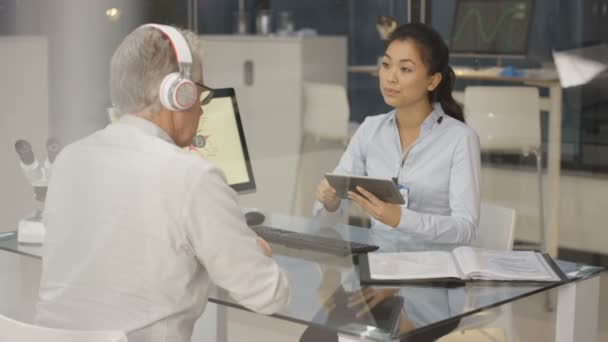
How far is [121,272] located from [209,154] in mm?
1210

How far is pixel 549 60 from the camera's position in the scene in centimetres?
456

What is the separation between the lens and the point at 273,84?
471 centimetres

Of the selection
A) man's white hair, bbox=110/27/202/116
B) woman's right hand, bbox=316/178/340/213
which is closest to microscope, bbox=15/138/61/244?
woman's right hand, bbox=316/178/340/213

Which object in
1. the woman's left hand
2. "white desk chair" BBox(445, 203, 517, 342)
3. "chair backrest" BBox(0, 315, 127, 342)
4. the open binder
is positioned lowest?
"white desk chair" BBox(445, 203, 517, 342)

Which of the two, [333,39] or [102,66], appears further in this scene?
[333,39]

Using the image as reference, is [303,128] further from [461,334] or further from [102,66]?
[461,334]

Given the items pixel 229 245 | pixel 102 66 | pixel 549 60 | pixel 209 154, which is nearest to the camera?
pixel 229 245

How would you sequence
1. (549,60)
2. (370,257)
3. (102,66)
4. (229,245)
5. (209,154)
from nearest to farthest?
(229,245), (370,257), (209,154), (102,66), (549,60)

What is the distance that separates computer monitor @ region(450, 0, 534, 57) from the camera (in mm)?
4598

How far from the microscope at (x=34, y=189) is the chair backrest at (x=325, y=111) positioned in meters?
1.93

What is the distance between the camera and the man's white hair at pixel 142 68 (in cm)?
186

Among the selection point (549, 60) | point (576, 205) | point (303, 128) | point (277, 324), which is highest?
point (549, 60)

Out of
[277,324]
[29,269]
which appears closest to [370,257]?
[29,269]

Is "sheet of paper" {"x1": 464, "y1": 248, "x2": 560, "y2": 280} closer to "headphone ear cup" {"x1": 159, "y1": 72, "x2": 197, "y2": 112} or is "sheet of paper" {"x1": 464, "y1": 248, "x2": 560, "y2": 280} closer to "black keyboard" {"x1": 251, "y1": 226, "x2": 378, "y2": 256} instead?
"black keyboard" {"x1": 251, "y1": 226, "x2": 378, "y2": 256}
